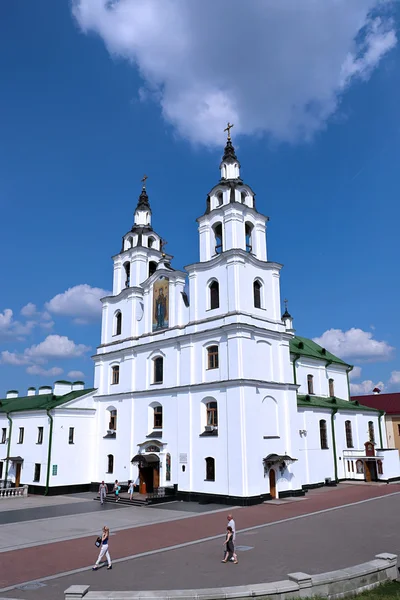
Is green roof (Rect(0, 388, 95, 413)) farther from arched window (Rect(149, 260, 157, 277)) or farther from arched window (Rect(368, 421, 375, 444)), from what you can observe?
arched window (Rect(368, 421, 375, 444))

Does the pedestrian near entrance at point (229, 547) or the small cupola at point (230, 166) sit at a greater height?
the small cupola at point (230, 166)

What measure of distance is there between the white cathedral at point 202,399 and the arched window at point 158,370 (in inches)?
2.9

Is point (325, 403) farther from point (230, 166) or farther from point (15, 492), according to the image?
point (15, 492)

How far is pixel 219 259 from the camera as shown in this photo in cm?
3192

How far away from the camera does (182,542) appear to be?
1842 cm

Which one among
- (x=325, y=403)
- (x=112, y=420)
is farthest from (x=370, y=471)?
(x=112, y=420)

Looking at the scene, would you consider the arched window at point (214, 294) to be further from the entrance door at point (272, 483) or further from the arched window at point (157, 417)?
the entrance door at point (272, 483)

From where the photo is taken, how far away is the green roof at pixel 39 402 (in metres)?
37.5

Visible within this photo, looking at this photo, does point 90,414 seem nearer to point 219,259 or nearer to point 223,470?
point 223,470

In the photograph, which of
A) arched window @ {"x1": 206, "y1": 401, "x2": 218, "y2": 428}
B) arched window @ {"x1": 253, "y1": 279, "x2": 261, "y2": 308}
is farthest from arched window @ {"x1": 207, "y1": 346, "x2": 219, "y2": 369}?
arched window @ {"x1": 253, "y1": 279, "x2": 261, "y2": 308}

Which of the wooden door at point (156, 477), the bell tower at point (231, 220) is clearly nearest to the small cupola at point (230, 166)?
the bell tower at point (231, 220)

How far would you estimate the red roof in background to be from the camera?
185ft

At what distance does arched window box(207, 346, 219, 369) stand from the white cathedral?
0.58ft

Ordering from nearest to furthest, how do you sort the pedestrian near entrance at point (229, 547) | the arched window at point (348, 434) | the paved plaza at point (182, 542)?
the paved plaza at point (182, 542), the pedestrian near entrance at point (229, 547), the arched window at point (348, 434)
